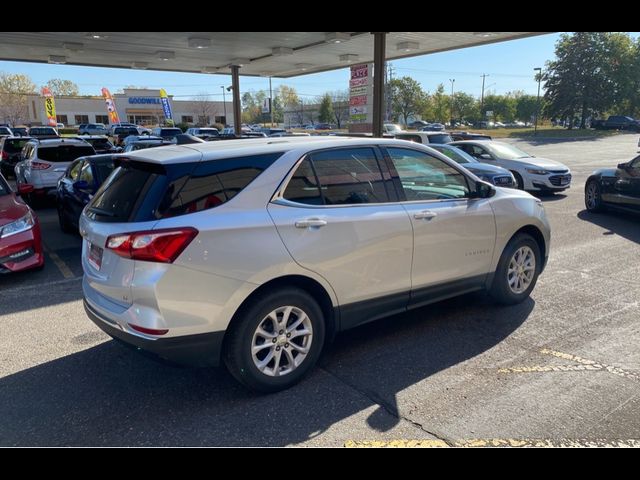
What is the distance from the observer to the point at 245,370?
328 centimetres

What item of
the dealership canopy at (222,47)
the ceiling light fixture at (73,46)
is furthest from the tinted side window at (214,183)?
the ceiling light fixture at (73,46)

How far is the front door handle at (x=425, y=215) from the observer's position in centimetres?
404

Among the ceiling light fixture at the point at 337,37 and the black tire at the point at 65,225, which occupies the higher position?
the ceiling light fixture at the point at 337,37

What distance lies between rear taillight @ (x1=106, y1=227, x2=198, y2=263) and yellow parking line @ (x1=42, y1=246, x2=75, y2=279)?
13.4ft

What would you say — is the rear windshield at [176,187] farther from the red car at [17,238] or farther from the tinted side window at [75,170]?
the tinted side window at [75,170]

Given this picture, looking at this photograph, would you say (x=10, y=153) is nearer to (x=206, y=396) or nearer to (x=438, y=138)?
(x=438, y=138)

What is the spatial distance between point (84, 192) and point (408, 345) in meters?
6.17

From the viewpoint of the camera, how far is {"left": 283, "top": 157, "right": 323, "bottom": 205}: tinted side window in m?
3.50

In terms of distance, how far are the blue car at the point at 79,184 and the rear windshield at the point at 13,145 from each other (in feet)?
35.0

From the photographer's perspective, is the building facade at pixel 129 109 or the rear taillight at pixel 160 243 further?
the building facade at pixel 129 109

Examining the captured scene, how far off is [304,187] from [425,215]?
46.1 inches
